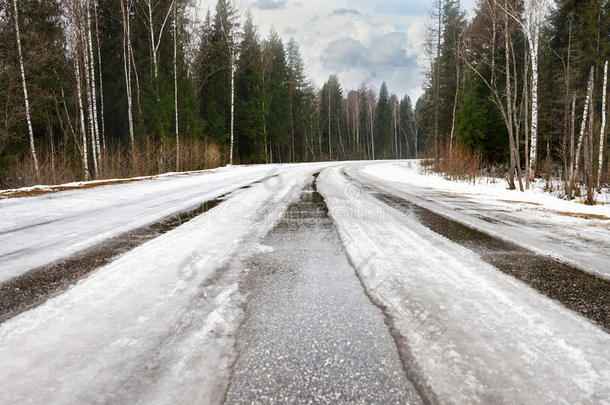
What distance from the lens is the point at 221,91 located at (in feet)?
102

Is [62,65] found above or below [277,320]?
above

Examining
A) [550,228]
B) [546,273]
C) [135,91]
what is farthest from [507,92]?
[135,91]

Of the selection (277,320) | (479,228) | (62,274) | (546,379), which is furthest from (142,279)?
(479,228)

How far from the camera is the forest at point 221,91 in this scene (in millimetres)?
12109

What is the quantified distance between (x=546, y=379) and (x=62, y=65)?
940 inches

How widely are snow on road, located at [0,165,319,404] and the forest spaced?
8199mm

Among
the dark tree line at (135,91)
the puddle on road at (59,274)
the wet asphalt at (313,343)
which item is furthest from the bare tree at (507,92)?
the dark tree line at (135,91)

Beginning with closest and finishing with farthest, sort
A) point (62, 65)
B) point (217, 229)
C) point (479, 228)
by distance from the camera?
point (217, 229)
point (479, 228)
point (62, 65)

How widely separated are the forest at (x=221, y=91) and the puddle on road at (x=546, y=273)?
5.65m

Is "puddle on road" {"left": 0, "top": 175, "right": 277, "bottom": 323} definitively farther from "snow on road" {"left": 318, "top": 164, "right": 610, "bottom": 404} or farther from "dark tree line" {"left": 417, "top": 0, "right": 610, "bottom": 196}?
"dark tree line" {"left": 417, "top": 0, "right": 610, "bottom": 196}

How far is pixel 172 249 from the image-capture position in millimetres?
2598

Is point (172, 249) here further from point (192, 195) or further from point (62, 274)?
point (192, 195)

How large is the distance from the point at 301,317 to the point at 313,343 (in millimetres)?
223

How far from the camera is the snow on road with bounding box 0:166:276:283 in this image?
8.16 ft
